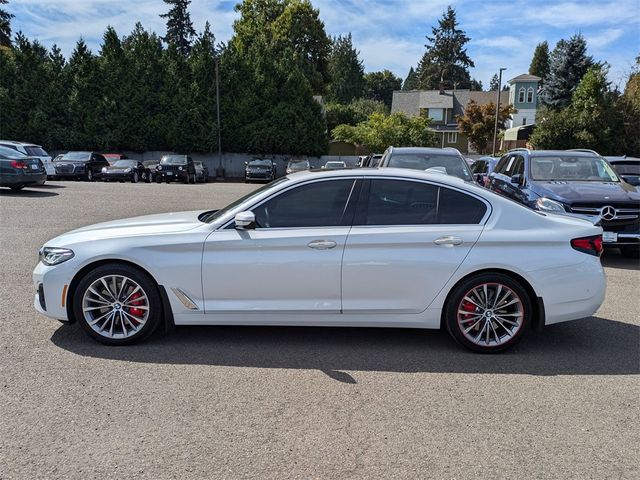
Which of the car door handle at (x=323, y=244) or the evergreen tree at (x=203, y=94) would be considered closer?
the car door handle at (x=323, y=244)

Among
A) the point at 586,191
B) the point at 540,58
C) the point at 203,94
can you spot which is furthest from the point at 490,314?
the point at 540,58

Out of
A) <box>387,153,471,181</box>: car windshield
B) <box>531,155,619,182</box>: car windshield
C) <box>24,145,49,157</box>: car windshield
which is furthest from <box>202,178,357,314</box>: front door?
<box>24,145,49,157</box>: car windshield

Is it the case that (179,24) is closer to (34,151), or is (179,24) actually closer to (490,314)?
(34,151)

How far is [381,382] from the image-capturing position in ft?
13.1

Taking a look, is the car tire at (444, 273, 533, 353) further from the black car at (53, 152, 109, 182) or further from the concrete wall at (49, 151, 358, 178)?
the concrete wall at (49, 151, 358, 178)

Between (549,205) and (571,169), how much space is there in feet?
5.61

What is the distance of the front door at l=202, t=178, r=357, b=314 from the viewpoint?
4.42 m

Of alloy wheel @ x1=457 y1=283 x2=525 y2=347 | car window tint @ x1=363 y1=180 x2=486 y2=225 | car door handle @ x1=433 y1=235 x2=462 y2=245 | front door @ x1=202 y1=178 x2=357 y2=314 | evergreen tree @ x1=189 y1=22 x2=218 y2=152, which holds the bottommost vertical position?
alloy wheel @ x1=457 y1=283 x2=525 y2=347

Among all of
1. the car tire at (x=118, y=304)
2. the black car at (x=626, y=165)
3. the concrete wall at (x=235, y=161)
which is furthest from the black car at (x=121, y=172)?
the car tire at (x=118, y=304)

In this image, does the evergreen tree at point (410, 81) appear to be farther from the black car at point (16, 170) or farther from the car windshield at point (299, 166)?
the black car at point (16, 170)

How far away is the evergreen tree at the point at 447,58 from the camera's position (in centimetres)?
9038

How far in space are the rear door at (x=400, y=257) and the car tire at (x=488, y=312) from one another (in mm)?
232

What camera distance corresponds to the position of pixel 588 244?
4.56 m

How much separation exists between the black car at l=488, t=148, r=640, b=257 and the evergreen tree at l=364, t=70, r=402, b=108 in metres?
103
